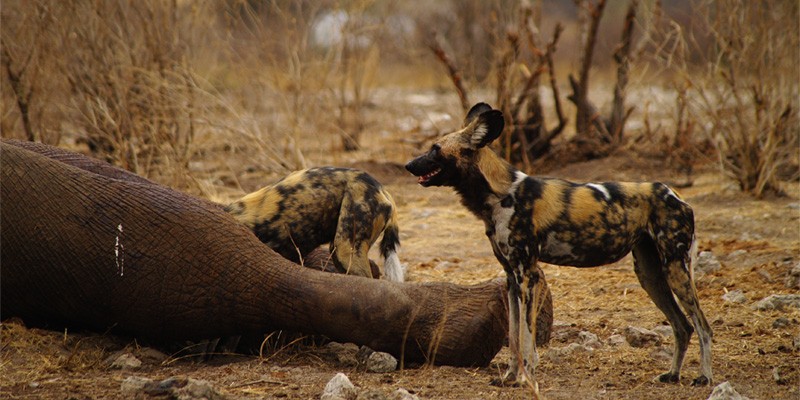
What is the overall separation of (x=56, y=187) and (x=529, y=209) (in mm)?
2358

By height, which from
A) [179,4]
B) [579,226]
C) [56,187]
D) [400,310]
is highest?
[179,4]

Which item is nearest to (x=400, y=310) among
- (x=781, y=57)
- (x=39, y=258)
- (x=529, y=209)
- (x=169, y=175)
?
(x=529, y=209)

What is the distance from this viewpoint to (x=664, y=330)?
606cm

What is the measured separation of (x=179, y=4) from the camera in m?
10.1

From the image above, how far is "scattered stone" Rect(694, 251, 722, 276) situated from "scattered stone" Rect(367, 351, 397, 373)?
323 centimetres

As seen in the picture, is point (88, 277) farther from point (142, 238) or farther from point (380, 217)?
point (380, 217)

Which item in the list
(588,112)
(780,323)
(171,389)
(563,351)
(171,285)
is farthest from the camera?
(588,112)

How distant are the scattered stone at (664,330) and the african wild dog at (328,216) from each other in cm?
164

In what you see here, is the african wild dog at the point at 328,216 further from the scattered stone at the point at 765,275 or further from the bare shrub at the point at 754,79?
the bare shrub at the point at 754,79

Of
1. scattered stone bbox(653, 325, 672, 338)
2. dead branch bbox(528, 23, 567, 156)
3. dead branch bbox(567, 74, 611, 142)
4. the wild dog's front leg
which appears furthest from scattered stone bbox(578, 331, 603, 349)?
dead branch bbox(567, 74, 611, 142)

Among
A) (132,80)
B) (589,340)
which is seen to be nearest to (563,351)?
(589,340)

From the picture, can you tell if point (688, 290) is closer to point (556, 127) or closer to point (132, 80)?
point (132, 80)

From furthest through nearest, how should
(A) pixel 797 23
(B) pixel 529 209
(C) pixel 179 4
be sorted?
(C) pixel 179 4 → (A) pixel 797 23 → (B) pixel 529 209

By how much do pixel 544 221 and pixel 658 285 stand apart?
Answer: 2.75ft
